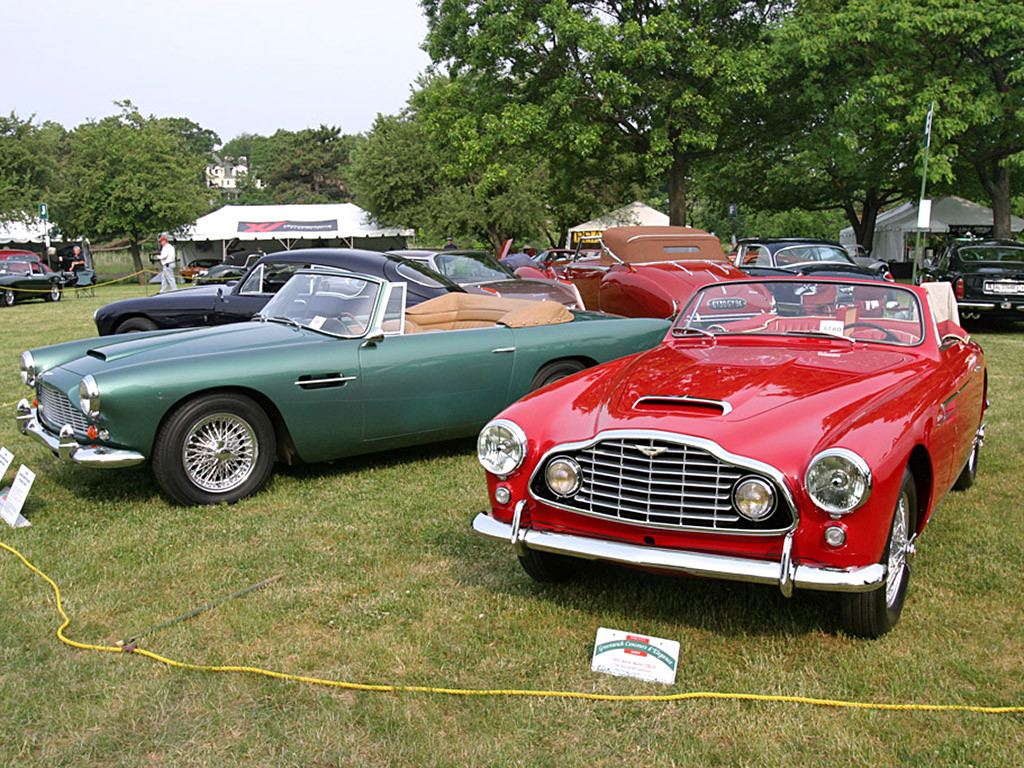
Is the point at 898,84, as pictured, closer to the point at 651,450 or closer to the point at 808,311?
the point at 808,311

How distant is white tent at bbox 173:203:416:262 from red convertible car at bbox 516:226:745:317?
33.2m

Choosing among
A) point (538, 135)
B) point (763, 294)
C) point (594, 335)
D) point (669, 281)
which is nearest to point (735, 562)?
point (763, 294)

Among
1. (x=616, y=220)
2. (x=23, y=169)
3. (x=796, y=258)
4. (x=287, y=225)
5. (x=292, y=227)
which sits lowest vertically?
(x=796, y=258)

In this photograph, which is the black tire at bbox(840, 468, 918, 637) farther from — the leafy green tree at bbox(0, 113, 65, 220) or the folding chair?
the leafy green tree at bbox(0, 113, 65, 220)

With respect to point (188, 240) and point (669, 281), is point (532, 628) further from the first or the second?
point (188, 240)

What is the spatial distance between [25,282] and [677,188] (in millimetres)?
19025

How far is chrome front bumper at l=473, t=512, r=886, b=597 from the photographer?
3.19 meters

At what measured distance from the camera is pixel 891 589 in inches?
143

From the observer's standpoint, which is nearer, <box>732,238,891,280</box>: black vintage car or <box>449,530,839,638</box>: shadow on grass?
<box>449,530,839,638</box>: shadow on grass

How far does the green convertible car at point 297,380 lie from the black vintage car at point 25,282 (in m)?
22.5

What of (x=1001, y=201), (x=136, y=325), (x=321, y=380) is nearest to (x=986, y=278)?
(x=1001, y=201)

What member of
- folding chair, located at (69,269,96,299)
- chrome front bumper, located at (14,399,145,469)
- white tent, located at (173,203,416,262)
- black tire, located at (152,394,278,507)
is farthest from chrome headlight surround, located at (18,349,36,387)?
white tent, located at (173,203,416,262)

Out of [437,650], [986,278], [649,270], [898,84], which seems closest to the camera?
[437,650]

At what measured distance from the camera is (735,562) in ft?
10.9
